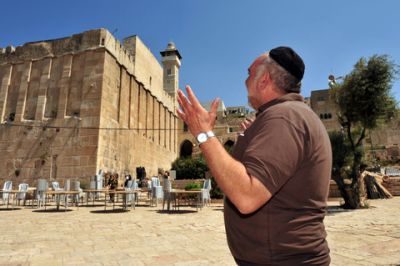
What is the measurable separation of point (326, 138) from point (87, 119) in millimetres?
17389

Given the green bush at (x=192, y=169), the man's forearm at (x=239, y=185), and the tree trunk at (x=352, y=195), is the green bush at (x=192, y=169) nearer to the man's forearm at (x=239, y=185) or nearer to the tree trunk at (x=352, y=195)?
the tree trunk at (x=352, y=195)

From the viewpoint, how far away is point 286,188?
1.20m

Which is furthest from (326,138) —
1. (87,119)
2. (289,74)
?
(87,119)

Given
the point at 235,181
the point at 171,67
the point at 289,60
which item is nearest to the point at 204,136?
the point at 235,181

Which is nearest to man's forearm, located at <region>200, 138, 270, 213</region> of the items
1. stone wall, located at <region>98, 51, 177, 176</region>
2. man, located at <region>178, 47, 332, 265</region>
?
man, located at <region>178, 47, 332, 265</region>

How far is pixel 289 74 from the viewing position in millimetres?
1398

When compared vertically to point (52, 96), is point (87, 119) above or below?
below

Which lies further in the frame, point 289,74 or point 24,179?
point 24,179

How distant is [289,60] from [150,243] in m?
4.11

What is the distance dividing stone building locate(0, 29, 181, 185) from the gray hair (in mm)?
16236

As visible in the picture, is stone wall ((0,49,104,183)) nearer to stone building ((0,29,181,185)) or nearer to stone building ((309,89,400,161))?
stone building ((0,29,181,185))

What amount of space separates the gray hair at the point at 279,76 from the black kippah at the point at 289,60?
16 millimetres

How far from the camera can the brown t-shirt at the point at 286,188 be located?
1.12 m

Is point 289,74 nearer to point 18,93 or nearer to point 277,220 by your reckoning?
point 277,220
